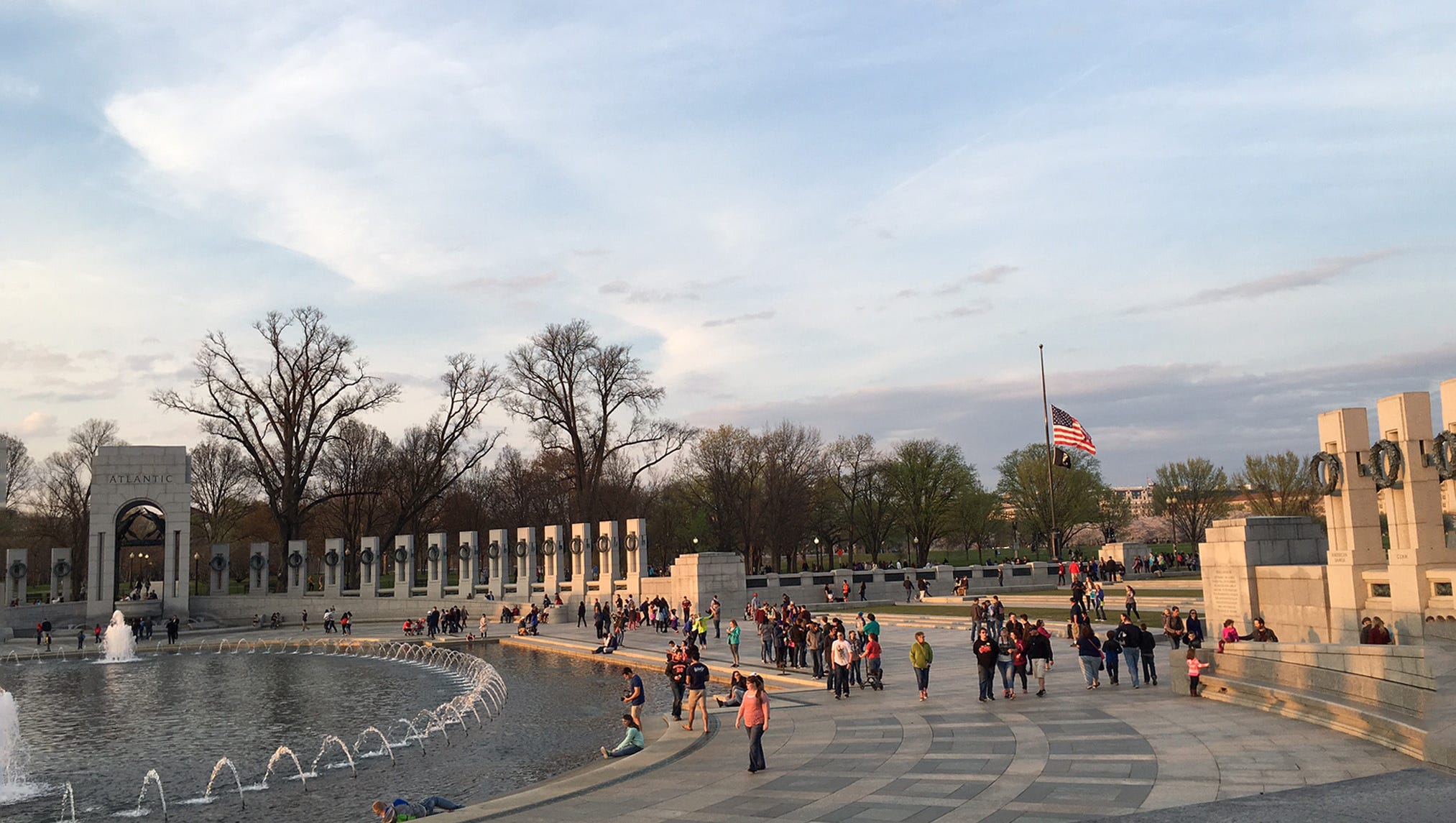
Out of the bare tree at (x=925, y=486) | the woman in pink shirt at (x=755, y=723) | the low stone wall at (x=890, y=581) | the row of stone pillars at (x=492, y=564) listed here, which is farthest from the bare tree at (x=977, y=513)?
the woman in pink shirt at (x=755, y=723)

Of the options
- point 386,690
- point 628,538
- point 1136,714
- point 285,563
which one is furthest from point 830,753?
point 285,563

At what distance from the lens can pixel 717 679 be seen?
25750 millimetres

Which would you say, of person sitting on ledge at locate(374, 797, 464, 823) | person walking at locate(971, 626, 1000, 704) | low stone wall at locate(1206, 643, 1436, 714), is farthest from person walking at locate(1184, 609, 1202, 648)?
person sitting on ledge at locate(374, 797, 464, 823)

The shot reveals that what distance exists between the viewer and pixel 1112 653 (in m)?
19.8

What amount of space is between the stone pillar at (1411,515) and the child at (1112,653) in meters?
5.60

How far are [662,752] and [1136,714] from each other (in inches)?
317

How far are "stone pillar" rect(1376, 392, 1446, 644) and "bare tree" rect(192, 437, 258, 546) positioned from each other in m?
78.0

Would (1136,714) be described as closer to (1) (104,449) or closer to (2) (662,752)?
(2) (662,752)

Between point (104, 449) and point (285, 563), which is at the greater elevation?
point (104, 449)

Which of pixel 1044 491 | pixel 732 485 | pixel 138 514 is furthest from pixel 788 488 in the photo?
pixel 138 514

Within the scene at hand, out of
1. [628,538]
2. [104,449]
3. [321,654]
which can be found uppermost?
[104,449]

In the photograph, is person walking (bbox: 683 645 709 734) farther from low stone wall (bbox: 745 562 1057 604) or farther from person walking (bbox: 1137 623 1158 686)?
low stone wall (bbox: 745 562 1057 604)

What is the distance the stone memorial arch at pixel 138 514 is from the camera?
55.6m

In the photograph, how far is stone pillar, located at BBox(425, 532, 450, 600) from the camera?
5781 cm
